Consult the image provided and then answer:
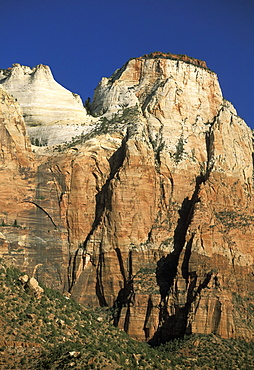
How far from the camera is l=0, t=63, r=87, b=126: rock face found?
4549 inches

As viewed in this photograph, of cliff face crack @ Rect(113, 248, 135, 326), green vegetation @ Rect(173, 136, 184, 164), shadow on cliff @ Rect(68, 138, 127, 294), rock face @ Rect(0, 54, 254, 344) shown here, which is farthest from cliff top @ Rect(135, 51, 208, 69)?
cliff face crack @ Rect(113, 248, 135, 326)

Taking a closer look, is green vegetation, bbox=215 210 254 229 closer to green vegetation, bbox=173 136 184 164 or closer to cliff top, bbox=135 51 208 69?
green vegetation, bbox=173 136 184 164

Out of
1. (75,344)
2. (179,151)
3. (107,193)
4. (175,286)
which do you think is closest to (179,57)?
(179,151)

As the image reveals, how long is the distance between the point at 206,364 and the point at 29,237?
23366mm

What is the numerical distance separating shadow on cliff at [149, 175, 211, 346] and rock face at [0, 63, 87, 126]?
20.7 metres

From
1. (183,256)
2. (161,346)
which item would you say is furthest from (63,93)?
(161,346)

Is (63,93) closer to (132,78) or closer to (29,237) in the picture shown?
(132,78)

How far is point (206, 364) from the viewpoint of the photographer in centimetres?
8731

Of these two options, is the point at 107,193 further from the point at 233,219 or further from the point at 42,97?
the point at 42,97

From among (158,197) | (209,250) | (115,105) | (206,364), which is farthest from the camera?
(115,105)

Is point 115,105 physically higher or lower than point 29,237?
higher

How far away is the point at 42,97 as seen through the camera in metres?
119

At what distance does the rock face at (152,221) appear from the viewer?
95812mm

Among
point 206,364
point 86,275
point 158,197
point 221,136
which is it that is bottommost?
point 206,364
